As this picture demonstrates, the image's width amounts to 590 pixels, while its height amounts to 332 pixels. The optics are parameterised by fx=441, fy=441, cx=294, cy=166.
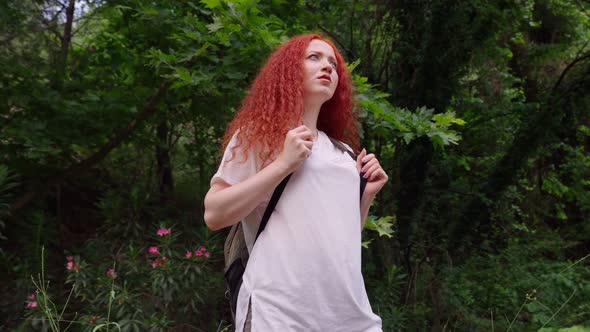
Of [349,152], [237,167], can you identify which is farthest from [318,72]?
[237,167]

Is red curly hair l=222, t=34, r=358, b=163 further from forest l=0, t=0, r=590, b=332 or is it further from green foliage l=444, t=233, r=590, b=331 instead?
green foliage l=444, t=233, r=590, b=331

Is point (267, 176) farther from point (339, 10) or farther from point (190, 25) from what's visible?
point (339, 10)

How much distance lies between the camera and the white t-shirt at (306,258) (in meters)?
1.14

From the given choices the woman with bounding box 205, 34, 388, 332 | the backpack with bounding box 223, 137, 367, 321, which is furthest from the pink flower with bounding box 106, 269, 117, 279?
the woman with bounding box 205, 34, 388, 332

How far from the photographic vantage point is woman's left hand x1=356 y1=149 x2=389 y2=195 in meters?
1.41

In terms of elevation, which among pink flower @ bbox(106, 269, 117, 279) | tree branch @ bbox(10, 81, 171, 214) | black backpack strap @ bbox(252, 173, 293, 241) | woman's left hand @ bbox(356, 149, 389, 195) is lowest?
pink flower @ bbox(106, 269, 117, 279)

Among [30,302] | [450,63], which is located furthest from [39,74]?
[450,63]

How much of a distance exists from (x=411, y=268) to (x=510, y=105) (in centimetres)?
229

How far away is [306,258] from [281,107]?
468 mm

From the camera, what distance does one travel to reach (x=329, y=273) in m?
1.17

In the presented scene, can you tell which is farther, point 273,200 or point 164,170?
point 164,170

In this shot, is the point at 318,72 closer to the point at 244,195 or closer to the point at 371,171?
the point at 371,171

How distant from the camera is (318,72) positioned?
141cm

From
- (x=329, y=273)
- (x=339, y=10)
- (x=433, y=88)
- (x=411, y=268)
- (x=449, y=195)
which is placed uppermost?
(x=339, y=10)
